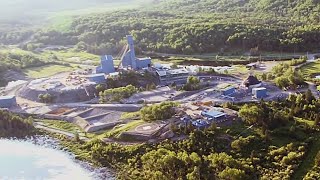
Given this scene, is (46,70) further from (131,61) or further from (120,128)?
(120,128)

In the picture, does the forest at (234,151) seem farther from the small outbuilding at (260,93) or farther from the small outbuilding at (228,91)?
the small outbuilding at (228,91)

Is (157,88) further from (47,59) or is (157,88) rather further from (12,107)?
(47,59)

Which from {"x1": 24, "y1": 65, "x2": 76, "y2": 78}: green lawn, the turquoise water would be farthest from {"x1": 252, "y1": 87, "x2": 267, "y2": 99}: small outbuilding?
{"x1": 24, "y1": 65, "x2": 76, "y2": 78}: green lawn

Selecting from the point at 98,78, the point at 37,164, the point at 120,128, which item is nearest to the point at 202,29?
the point at 98,78

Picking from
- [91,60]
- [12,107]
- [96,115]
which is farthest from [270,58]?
[12,107]

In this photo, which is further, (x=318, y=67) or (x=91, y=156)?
(x=318, y=67)

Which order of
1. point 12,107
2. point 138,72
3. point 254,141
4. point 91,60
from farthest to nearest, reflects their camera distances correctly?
point 91,60 < point 138,72 < point 12,107 < point 254,141
